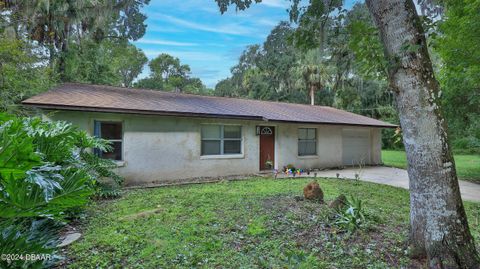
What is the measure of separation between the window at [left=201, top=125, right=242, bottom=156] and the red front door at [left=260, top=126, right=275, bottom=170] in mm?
1076

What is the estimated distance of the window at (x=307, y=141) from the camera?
518 inches

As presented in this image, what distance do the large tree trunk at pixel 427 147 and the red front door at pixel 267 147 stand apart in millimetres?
8858

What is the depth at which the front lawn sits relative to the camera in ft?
11.0

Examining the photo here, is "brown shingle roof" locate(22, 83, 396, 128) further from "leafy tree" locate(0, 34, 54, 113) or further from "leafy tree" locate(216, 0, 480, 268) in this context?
"leafy tree" locate(216, 0, 480, 268)

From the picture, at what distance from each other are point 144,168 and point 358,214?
22.4ft

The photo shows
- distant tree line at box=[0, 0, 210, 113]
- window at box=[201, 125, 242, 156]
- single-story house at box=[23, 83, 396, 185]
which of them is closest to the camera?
single-story house at box=[23, 83, 396, 185]

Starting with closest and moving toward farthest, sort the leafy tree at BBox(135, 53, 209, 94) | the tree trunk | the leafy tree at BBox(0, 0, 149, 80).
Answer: the leafy tree at BBox(0, 0, 149, 80)
the tree trunk
the leafy tree at BBox(135, 53, 209, 94)

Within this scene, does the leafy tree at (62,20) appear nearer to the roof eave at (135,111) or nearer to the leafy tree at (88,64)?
the leafy tree at (88,64)

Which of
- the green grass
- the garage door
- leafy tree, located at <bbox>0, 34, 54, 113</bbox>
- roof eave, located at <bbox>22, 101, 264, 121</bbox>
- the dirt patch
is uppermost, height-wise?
leafy tree, located at <bbox>0, 34, 54, 113</bbox>

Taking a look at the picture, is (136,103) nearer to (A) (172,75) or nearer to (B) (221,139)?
(B) (221,139)

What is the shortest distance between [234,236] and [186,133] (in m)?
6.36

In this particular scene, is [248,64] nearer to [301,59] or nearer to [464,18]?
[301,59]

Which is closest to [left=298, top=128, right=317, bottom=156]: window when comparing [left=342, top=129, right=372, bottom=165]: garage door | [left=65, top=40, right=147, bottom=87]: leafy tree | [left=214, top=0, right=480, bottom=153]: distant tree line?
[left=342, top=129, right=372, bottom=165]: garage door

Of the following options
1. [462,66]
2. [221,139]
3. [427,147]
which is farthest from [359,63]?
[221,139]
